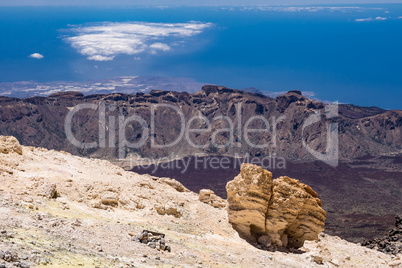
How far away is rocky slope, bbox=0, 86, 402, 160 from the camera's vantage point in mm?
164125

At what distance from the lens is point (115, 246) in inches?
715

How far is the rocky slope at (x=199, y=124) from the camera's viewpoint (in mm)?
164125

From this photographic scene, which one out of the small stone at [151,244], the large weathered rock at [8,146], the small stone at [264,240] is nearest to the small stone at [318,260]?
the small stone at [264,240]

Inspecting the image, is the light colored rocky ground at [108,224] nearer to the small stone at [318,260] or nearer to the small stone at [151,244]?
the small stone at [318,260]

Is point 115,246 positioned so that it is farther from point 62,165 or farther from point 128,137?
point 128,137

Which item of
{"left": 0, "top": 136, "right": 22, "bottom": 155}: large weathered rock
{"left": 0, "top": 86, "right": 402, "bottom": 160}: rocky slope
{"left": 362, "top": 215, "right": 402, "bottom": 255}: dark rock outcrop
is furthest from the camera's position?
{"left": 0, "top": 86, "right": 402, "bottom": 160}: rocky slope

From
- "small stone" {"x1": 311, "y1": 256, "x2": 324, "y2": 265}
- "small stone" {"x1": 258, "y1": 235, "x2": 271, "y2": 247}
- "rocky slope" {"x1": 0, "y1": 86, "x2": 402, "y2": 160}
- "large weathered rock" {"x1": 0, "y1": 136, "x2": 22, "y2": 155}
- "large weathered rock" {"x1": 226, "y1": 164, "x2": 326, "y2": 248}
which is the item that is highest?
"large weathered rock" {"x1": 0, "y1": 136, "x2": 22, "y2": 155}

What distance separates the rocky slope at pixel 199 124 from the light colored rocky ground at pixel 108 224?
126 meters

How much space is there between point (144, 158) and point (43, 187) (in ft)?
446

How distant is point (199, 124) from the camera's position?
183 meters

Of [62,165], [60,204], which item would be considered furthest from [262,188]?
[62,165]

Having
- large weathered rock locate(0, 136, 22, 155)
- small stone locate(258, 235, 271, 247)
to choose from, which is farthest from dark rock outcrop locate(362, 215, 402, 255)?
large weathered rock locate(0, 136, 22, 155)

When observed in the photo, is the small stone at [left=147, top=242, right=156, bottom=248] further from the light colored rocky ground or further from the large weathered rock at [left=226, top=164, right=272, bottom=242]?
the large weathered rock at [left=226, top=164, right=272, bottom=242]

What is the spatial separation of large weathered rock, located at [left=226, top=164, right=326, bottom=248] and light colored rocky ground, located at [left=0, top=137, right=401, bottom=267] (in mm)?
1068
